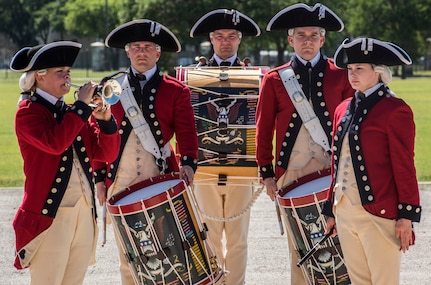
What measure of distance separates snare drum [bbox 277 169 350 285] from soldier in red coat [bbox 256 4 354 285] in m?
0.42

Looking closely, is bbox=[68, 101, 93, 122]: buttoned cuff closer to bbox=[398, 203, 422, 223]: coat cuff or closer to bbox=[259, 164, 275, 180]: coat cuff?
bbox=[259, 164, 275, 180]: coat cuff

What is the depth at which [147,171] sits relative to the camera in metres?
6.59

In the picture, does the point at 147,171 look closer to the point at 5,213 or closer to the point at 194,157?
the point at 194,157

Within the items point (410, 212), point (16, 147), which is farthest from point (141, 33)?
point (16, 147)

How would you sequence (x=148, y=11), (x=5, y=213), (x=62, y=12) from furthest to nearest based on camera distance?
(x=62, y=12)
(x=148, y=11)
(x=5, y=213)

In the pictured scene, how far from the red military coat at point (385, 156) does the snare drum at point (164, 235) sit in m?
1.11

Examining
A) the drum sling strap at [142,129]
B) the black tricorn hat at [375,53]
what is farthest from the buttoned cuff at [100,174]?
the black tricorn hat at [375,53]

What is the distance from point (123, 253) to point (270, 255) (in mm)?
2408

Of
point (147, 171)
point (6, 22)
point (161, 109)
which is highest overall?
point (161, 109)

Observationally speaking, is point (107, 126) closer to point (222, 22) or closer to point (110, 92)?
point (110, 92)

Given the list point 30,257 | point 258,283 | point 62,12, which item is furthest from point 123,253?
point 62,12

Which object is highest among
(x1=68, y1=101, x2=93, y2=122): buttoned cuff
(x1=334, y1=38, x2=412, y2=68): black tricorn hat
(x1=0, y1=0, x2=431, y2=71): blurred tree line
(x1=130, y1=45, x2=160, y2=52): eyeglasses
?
(x1=334, y1=38, x2=412, y2=68): black tricorn hat

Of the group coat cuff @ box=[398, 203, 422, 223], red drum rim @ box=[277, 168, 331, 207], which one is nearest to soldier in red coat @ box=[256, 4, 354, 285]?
red drum rim @ box=[277, 168, 331, 207]

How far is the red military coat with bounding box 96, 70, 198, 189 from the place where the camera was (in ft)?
21.7
